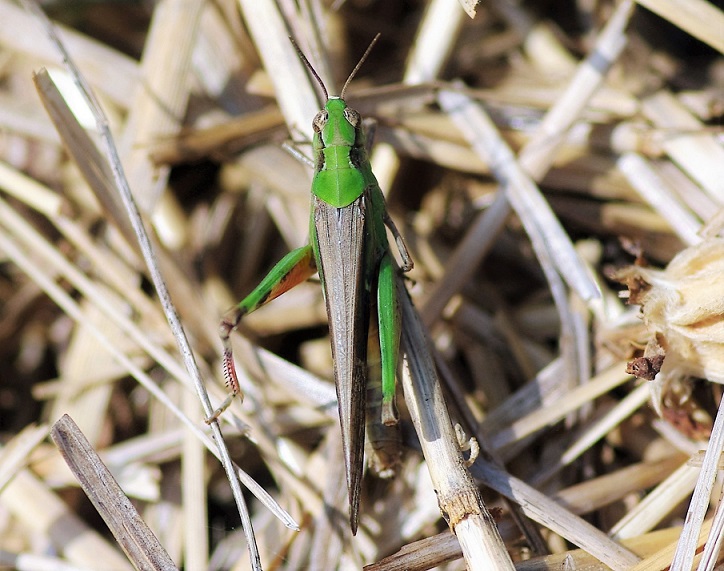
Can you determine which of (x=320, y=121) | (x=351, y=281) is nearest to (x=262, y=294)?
(x=351, y=281)

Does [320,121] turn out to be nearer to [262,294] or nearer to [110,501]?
[262,294]

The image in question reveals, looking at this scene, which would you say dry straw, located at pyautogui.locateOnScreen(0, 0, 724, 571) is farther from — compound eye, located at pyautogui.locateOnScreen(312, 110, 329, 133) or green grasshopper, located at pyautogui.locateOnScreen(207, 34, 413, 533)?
compound eye, located at pyautogui.locateOnScreen(312, 110, 329, 133)

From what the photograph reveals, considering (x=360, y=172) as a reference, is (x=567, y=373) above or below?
below

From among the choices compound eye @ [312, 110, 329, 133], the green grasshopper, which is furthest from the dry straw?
compound eye @ [312, 110, 329, 133]

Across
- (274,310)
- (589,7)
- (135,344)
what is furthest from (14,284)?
(589,7)

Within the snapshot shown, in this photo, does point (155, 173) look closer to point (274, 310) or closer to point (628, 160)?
point (274, 310)

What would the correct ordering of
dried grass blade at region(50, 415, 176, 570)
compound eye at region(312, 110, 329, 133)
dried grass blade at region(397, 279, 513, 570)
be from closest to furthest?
dried grass blade at region(397, 279, 513, 570), dried grass blade at region(50, 415, 176, 570), compound eye at region(312, 110, 329, 133)
